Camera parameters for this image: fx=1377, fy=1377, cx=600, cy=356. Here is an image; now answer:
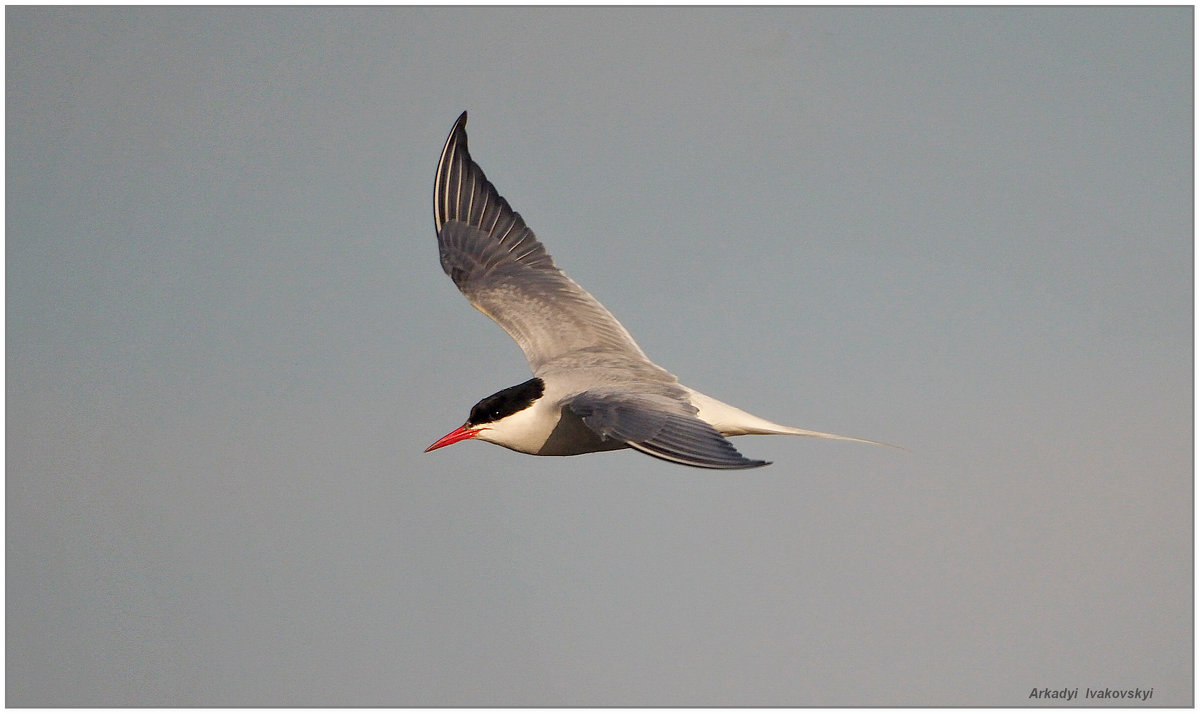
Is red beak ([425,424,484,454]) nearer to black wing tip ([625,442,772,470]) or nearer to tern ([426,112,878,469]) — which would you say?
tern ([426,112,878,469])

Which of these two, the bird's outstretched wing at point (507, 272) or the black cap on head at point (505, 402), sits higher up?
the bird's outstretched wing at point (507, 272)

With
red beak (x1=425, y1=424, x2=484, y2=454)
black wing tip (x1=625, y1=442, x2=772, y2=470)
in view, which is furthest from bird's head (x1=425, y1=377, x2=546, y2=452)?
black wing tip (x1=625, y1=442, x2=772, y2=470)

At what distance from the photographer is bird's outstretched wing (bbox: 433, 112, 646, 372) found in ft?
→ 39.1

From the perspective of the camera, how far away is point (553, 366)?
11.5 m

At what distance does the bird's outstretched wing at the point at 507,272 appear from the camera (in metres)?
11.9

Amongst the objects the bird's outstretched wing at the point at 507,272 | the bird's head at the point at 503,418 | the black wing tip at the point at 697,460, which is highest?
the bird's outstretched wing at the point at 507,272

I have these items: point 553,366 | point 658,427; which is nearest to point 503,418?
point 553,366

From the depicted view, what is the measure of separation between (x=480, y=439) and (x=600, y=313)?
1831 mm

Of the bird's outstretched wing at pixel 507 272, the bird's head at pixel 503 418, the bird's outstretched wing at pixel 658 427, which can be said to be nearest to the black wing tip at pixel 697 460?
the bird's outstretched wing at pixel 658 427

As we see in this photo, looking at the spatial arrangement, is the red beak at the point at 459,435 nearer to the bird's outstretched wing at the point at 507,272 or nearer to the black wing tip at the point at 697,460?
the bird's outstretched wing at the point at 507,272

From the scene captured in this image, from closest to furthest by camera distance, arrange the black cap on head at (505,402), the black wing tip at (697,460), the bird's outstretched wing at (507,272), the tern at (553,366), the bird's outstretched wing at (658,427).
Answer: the black wing tip at (697,460) < the bird's outstretched wing at (658,427) < the tern at (553,366) < the black cap on head at (505,402) < the bird's outstretched wing at (507,272)

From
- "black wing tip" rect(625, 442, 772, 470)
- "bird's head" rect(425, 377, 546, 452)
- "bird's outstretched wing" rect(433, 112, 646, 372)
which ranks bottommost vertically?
"black wing tip" rect(625, 442, 772, 470)

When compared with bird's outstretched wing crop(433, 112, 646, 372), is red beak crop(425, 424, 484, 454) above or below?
below

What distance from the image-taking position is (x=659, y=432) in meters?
8.92
